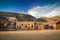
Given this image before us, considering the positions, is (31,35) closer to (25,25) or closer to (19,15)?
(25,25)

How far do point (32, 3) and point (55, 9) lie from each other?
0.53 metres

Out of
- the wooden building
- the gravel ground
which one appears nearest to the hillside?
the wooden building

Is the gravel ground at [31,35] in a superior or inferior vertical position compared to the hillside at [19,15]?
inferior

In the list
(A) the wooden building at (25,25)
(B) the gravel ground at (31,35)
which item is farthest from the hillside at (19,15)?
(B) the gravel ground at (31,35)

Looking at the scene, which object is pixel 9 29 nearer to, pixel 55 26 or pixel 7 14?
pixel 7 14

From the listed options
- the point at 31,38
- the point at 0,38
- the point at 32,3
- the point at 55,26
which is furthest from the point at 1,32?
the point at 55,26

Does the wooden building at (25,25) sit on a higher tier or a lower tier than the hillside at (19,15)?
lower

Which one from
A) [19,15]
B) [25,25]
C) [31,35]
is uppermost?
[19,15]

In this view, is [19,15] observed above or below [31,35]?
above

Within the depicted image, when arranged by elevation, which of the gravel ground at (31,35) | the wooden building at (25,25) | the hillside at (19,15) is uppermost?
the hillside at (19,15)

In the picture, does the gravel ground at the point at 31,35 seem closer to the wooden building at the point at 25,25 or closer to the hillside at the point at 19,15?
the wooden building at the point at 25,25

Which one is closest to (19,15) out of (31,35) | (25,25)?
(25,25)

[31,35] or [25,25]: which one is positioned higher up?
[25,25]

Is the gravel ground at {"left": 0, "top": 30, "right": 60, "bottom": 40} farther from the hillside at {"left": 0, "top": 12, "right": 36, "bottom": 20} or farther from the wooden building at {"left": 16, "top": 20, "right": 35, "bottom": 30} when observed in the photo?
the hillside at {"left": 0, "top": 12, "right": 36, "bottom": 20}
